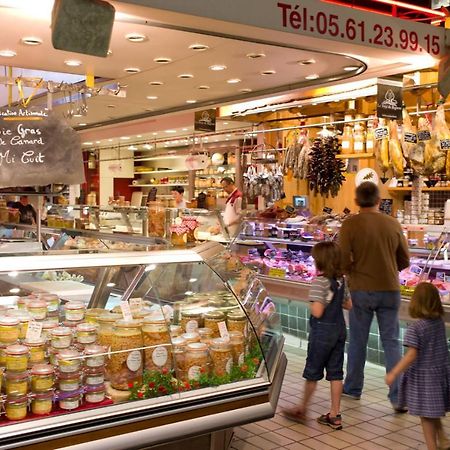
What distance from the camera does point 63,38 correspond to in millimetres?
3893

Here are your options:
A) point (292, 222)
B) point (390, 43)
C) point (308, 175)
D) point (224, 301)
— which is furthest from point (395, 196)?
point (224, 301)

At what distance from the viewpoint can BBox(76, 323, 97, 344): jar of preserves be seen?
3414 mm

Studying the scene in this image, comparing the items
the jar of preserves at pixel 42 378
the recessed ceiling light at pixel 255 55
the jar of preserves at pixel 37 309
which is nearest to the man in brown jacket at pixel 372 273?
the recessed ceiling light at pixel 255 55

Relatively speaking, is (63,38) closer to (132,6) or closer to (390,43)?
(132,6)

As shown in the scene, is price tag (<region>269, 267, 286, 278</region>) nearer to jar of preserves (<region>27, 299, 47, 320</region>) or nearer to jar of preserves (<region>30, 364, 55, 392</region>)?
jar of preserves (<region>27, 299, 47, 320</region>)

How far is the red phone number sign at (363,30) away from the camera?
4.77m

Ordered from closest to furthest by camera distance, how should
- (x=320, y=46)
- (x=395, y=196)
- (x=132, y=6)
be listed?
(x=132, y=6) < (x=320, y=46) < (x=395, y=196)

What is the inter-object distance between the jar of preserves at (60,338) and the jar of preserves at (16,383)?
28 centimetres

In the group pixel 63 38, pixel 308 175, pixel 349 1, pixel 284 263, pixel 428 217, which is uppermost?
pixel 349 1

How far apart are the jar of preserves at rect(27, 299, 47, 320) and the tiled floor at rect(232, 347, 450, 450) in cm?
169

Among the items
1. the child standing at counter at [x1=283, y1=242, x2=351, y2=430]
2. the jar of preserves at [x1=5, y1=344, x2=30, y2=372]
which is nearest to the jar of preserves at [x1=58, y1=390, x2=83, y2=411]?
the jar of preserves at [x1=5, y1=344, x2=30, y2=372]

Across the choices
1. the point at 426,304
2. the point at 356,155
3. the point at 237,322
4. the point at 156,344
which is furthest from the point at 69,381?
the point at 356,155

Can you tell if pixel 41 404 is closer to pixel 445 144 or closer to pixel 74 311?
pixel 74 311

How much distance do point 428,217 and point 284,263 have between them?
1.91 meters
